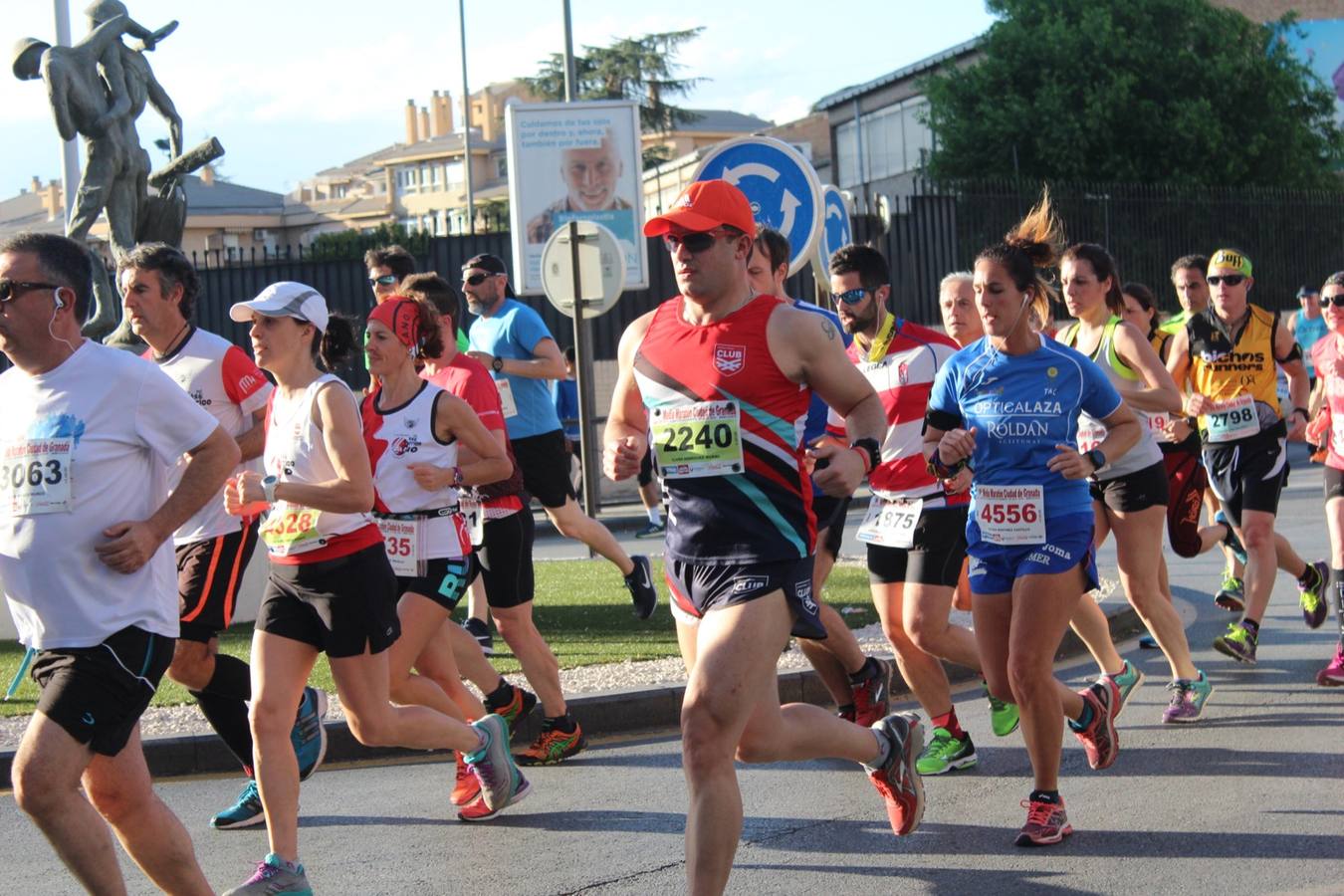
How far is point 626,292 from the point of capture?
23.3 m

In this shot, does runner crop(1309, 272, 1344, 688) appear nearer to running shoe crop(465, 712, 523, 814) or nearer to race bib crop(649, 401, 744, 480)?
running shoe crop(465, 712, 523, 814)

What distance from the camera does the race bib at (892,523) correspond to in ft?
22.6

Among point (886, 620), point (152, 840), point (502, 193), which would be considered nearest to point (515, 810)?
point (886, 620)

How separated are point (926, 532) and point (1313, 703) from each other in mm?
2345

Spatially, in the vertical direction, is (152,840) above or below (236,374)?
below

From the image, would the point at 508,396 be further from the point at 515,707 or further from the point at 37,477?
the point at 37,477

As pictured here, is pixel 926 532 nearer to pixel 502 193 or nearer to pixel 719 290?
pixel 719 290

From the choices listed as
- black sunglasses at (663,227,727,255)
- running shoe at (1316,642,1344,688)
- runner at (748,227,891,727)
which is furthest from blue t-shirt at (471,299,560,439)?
black sunglasses at (663,227,727,255)

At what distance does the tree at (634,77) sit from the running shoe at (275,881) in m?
52.7

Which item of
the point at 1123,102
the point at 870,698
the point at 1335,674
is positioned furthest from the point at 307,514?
the point at 1123,102

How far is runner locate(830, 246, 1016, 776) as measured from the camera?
686 centimetres

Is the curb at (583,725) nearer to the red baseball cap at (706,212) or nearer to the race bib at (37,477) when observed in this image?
the race bib at (37,477)

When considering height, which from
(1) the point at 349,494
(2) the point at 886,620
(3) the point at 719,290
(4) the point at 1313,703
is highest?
(3) the point at 719,290

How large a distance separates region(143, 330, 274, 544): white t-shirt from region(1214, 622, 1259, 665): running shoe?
4946 millimetres
